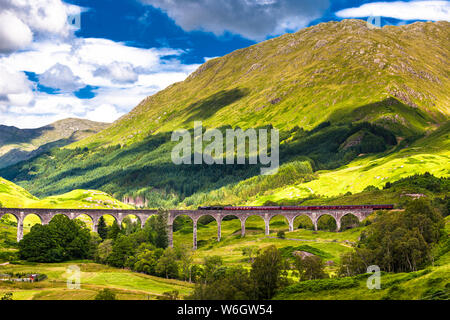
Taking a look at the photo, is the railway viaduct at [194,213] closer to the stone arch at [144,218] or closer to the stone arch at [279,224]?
the stone arch at [144,218]

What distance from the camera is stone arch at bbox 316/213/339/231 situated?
137 meters

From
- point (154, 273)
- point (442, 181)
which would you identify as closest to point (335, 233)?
point (442, 181)

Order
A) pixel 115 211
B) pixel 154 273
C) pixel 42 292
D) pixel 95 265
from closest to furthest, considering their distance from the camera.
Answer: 1. pixel 42 292
2. pixel 154 273
3. pixel 95 265
4. pixel 115 211

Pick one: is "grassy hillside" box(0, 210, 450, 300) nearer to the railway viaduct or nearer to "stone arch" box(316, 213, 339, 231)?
"stone arch" box(316, 213, 339, 231)

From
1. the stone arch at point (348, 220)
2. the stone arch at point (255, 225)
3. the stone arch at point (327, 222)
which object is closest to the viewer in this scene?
the stone arch at point (348, 220)

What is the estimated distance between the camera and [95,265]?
100375 mm

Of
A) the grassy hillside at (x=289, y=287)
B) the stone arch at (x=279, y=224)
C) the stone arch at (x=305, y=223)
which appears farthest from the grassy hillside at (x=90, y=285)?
the stone arch at (x=279, y=224)

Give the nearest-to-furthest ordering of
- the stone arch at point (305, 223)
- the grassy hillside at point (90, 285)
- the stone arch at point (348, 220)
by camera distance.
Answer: the grassy hillside at point (90, 285) < the stone arch at point (348, 220) < the stone arch at point (305, 223)

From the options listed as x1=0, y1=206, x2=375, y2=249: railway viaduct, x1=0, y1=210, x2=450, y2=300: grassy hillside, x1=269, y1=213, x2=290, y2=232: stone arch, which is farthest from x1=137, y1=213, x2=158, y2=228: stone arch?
x1=269, y1=213, x2=290, y2=232: stone arch

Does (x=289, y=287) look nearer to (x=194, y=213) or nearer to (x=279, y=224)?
(x=194, y=213)

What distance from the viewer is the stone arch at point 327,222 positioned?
137462 mm

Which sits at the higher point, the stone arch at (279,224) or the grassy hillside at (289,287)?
the stone arch at (279,224)
